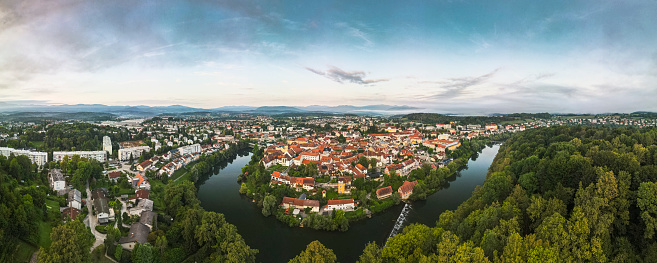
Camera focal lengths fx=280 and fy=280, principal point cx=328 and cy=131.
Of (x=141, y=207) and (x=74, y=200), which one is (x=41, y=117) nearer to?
(x=74, y=200)

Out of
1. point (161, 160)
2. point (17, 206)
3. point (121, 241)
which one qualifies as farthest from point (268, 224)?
point (161, 160)

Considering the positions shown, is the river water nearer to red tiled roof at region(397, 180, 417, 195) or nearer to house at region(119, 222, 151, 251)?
red tiled roof at region(397, 180, 417, 195)

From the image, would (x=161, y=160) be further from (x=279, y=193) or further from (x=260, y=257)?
(x=260, y=257)

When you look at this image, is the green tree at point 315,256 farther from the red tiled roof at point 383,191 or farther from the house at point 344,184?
the house at point 344,184

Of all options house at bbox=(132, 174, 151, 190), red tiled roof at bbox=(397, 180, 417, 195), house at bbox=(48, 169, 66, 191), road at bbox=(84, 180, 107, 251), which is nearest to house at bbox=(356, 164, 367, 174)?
red tiled roof at bbox=(397, 180, 417, 195)

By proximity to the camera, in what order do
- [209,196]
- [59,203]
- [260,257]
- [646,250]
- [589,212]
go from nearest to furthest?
[646,250] < [589,212] < [260,257] < [59,203] < [209,196]

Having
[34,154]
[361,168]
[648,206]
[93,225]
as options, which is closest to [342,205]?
[361,168]

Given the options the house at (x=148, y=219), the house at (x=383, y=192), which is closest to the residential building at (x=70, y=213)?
the house at (x=148, y=219)
